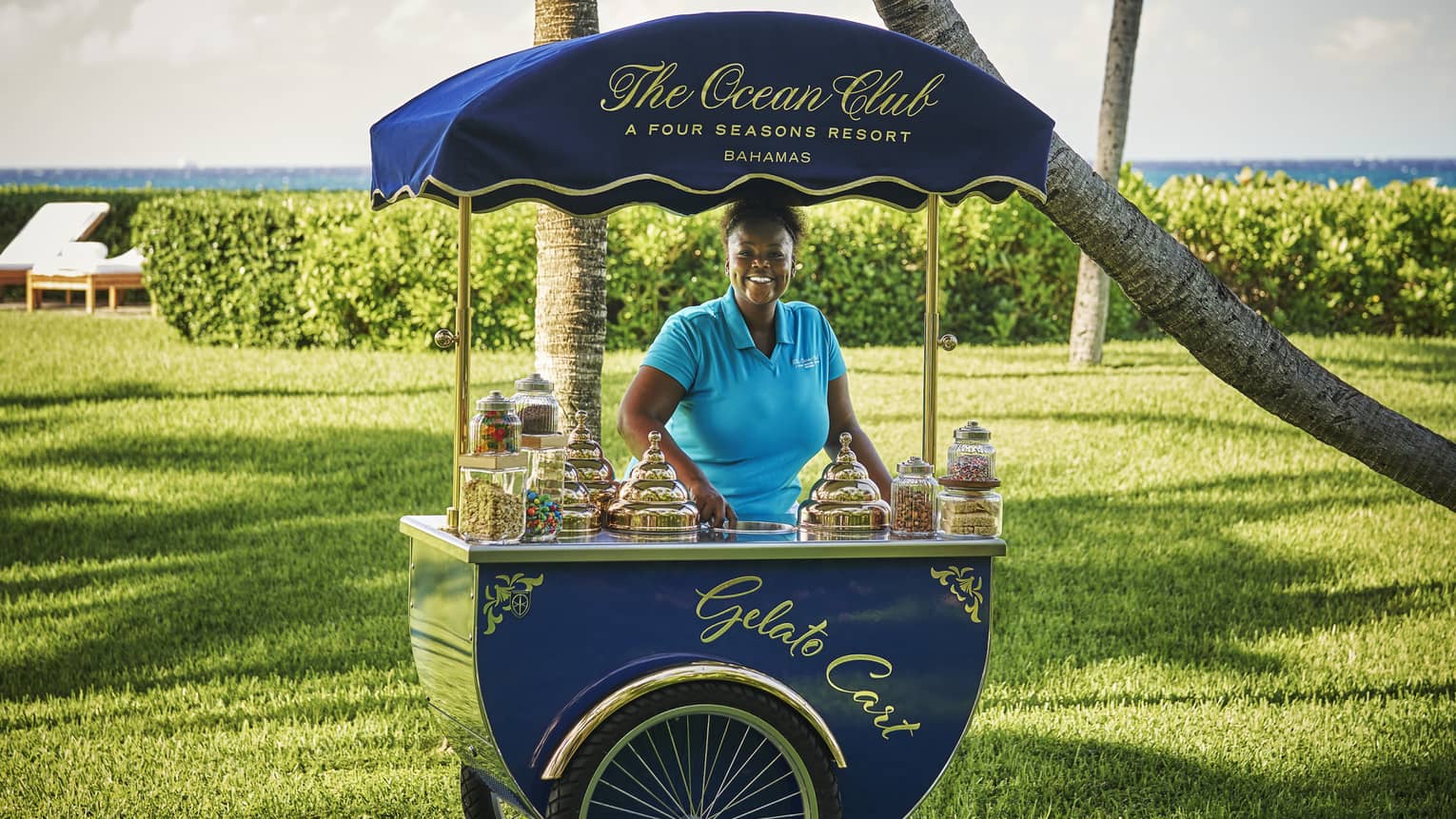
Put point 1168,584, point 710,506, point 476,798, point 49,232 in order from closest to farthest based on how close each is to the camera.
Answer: point 710,506, point 476,798, point 1168,584, point 49,232

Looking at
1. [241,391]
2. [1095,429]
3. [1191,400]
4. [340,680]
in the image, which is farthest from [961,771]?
[241,391]

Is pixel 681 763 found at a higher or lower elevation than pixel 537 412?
lower

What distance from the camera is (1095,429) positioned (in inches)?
470

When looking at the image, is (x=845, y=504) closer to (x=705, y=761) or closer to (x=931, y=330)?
(x=931, y=330)

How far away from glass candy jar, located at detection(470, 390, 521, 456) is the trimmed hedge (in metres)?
11.2

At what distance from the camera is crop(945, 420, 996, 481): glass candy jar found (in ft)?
13.8

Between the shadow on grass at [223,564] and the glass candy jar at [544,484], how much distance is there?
3340 mm

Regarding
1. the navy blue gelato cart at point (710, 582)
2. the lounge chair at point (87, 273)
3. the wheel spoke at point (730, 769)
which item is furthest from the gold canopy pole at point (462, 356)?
the lounge chair at point (87, 273)

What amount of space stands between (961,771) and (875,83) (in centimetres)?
A: 282

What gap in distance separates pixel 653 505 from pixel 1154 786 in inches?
101

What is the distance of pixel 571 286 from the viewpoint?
6.13m

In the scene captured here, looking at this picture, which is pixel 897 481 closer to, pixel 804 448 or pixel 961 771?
pixel 804 448

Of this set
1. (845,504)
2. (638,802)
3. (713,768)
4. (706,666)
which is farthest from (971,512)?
(638,802)

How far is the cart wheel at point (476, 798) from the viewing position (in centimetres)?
466
